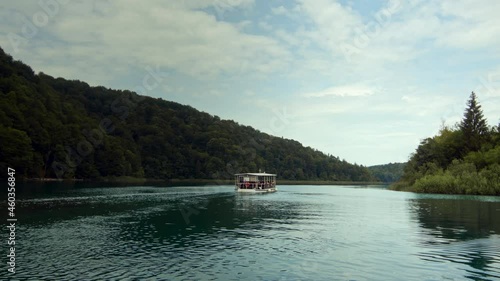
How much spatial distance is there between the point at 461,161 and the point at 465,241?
99659mm

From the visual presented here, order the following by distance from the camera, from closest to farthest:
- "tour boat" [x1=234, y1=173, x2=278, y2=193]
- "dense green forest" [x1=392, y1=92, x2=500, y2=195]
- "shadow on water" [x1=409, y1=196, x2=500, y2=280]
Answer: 1. "shadow on water" [x1=409, y1=196, x2=500, y2=280]
2. "dense green forest" [x1=392, y1=92, x2=500, y2=195]
3. "tour boat" [x1=234, y1=173, x2=278, y2=193]

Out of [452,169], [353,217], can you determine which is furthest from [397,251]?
[452,169]

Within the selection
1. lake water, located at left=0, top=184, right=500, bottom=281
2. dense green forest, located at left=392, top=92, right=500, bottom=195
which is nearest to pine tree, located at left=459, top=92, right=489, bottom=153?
dense green forest, located at left=392, top=92, right=500, bottom=195

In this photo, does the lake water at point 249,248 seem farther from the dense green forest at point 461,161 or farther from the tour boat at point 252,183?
the tour boat at point 252,183

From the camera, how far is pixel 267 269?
2538 centimetres

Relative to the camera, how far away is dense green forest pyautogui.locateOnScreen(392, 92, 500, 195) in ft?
350

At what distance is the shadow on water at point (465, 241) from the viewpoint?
26.6 m

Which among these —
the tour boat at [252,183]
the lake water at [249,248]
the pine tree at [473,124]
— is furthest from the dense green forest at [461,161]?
the lake water at [249,248]

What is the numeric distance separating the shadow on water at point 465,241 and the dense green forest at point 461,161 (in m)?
55.6

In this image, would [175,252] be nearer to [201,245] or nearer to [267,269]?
[201,245]

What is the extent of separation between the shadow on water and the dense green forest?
55637 millimetres

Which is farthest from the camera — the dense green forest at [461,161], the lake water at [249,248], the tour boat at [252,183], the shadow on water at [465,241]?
the tour boat at [252,183]

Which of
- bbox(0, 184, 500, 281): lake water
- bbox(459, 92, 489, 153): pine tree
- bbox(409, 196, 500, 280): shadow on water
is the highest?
bbox(459, 92, 489, 153): pine tree

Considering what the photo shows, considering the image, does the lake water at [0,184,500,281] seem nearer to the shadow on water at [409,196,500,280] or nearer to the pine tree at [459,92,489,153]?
the shadow on water at [409,196,500,280]
